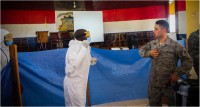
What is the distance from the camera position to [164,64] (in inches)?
93.1

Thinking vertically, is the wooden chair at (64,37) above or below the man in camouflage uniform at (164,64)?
above

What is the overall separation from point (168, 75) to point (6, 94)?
193 cm

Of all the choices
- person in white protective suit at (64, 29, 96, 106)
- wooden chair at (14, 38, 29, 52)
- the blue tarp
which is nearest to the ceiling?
wooden chair at (14, 38, 29, 52)

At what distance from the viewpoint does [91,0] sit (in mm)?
10828

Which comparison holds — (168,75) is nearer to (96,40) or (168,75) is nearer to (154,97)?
(154,97)

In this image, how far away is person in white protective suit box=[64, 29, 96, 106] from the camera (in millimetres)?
2557

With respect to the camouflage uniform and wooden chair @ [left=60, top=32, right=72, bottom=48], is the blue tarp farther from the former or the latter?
wooden chair @ [left=60, top=32, right=72, bottom=48]

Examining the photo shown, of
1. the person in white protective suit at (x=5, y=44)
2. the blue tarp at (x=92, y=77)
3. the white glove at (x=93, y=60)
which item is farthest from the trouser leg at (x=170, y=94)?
the person in white protective suit at (x=5, y=44)

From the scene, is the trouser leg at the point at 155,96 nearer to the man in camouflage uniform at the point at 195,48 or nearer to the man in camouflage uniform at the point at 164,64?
the man in camouflage uniform at the point at 164,64

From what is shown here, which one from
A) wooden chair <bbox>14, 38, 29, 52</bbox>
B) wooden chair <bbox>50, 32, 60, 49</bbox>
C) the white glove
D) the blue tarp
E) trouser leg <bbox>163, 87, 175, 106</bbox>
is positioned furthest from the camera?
wooden chair <bbox>50, 32, 60, 49</bbox>

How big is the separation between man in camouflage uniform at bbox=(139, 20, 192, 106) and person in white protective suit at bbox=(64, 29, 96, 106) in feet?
2.56

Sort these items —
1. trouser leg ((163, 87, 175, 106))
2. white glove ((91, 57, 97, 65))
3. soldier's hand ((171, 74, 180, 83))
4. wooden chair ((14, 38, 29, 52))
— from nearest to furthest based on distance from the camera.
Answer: soldier's hand ((171, 74, 180, 83)), trouser leg ((163, 87, 175, 106)), white glove ((91, 57, 97, 65)), wooden chair ((14, 38, 29, 52))

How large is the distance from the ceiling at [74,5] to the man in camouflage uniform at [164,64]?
8674 millimetres

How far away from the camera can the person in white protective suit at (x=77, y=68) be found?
256cm
